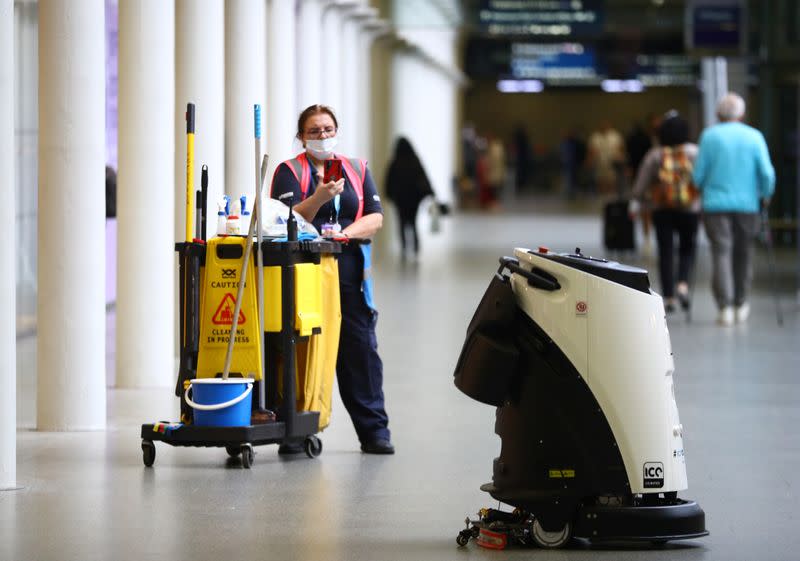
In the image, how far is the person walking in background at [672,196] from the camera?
14.2 meters

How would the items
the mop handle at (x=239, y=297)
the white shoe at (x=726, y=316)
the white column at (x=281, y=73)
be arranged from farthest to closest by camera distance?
the white column at (x=281, y=73) → the white shoe at (x=726, y=316) → the mop handle at (x=239, y=297)

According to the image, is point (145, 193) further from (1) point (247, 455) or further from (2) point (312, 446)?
(1) point (247, 455)

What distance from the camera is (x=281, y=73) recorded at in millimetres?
14359

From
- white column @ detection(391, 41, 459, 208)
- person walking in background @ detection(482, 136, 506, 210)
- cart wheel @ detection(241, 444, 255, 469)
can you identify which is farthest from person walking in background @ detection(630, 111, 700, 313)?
person walking in background @ detection(482, 136, 506, 210)

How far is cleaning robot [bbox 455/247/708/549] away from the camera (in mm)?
Answer: 5539

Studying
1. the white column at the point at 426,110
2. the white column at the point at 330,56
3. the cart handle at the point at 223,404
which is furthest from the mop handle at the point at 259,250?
the white column at the point at 426,110

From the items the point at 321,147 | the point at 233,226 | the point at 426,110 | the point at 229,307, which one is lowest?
the point at 229,307

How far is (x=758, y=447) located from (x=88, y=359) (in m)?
3.31

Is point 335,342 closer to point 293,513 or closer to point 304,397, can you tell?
point 304,397

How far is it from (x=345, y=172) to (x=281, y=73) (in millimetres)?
6922

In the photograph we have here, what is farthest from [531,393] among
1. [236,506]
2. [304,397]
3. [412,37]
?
[412,37]

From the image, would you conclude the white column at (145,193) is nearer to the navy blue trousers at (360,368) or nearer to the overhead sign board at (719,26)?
→ the navy blue trousers at (360,368)

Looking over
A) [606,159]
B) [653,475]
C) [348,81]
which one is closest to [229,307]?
[653,475]

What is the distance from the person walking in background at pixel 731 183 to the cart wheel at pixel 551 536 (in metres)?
8.11
